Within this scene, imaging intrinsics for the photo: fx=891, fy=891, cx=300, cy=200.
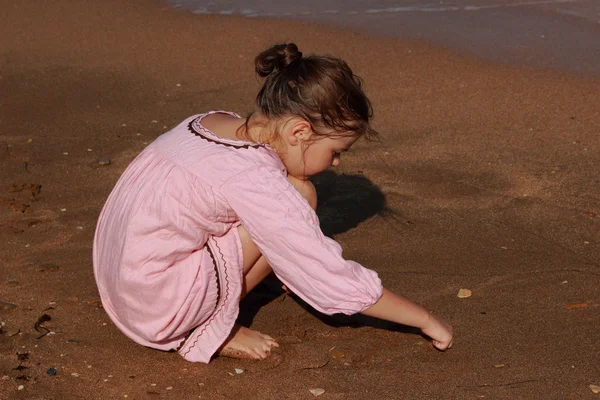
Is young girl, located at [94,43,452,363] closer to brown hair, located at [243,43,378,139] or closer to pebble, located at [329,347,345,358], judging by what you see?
brown hair, located at [243,43,378,139]

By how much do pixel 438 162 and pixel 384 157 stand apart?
0.91ft

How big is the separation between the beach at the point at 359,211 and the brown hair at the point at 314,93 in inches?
31.6

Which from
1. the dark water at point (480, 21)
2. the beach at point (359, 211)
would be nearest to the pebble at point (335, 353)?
the beach at point (359, 211)

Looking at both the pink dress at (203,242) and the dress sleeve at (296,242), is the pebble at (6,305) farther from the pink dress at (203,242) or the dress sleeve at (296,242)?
the dress sleeve at (296,242)

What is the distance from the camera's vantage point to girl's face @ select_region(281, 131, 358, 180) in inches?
105

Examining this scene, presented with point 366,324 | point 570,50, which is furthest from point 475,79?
point 366,324

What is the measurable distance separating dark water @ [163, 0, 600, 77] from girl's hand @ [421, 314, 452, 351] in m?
3.52

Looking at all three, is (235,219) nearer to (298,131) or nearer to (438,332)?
(298,131)

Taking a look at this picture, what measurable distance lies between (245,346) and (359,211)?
4.29 ft

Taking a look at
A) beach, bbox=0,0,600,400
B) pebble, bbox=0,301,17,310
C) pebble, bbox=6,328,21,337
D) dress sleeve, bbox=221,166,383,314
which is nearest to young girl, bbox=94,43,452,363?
dress sleeve, bbox=221,166,383,314

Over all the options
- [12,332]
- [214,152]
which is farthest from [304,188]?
[12,332]

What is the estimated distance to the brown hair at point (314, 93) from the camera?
2.58 meters

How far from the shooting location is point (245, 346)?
9.46 feet

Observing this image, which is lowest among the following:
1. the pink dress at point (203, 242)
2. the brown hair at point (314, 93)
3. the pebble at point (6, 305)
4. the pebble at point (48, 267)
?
the pebble at point (48, 267)
